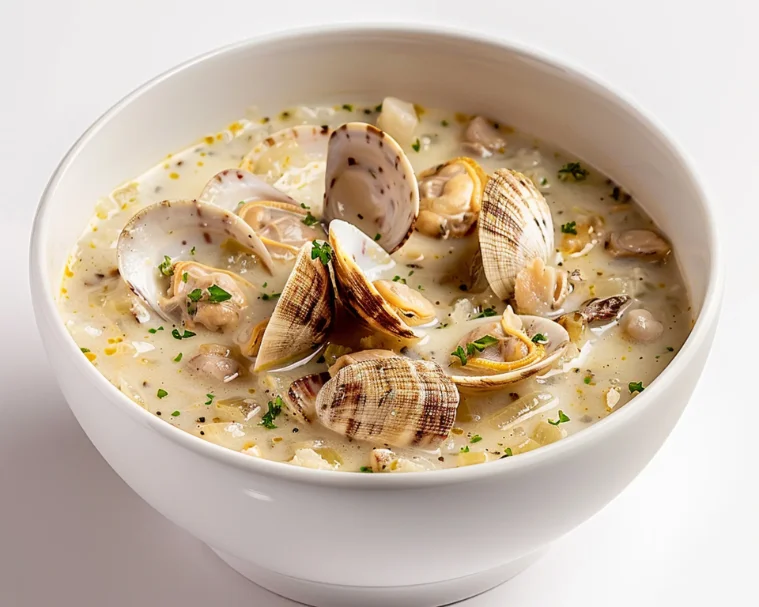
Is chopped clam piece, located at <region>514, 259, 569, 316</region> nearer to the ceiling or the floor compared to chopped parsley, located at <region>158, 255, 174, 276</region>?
nearer to the ceiling

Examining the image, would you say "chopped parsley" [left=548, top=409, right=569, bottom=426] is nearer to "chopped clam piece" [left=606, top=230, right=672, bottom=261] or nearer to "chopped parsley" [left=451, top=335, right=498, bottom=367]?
"chopped parsley" [left=451, top=335, right=498, bottom=367]

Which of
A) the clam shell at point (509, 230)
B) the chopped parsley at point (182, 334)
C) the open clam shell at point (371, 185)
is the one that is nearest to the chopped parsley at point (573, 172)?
the clam shell at point (509, 230)

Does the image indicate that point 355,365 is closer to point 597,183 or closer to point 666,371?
point 666,371

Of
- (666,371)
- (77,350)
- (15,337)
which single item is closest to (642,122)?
(666,371)

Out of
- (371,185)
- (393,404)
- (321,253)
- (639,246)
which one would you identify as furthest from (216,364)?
(639,246)

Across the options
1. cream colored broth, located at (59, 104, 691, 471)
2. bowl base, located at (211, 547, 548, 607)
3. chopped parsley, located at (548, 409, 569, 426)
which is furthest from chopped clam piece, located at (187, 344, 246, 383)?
chopped parsley, located at (548, 409, 569, 426)

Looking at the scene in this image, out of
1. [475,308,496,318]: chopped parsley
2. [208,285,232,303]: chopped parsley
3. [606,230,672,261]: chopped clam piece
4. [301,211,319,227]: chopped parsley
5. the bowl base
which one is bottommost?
the bowl base

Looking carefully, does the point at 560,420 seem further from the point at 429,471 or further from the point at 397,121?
the point at 397,121

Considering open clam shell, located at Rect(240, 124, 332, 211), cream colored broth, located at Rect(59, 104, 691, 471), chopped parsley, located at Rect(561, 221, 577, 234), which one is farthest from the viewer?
open clam shell, located at Rect(240, 124, 332, 211)
